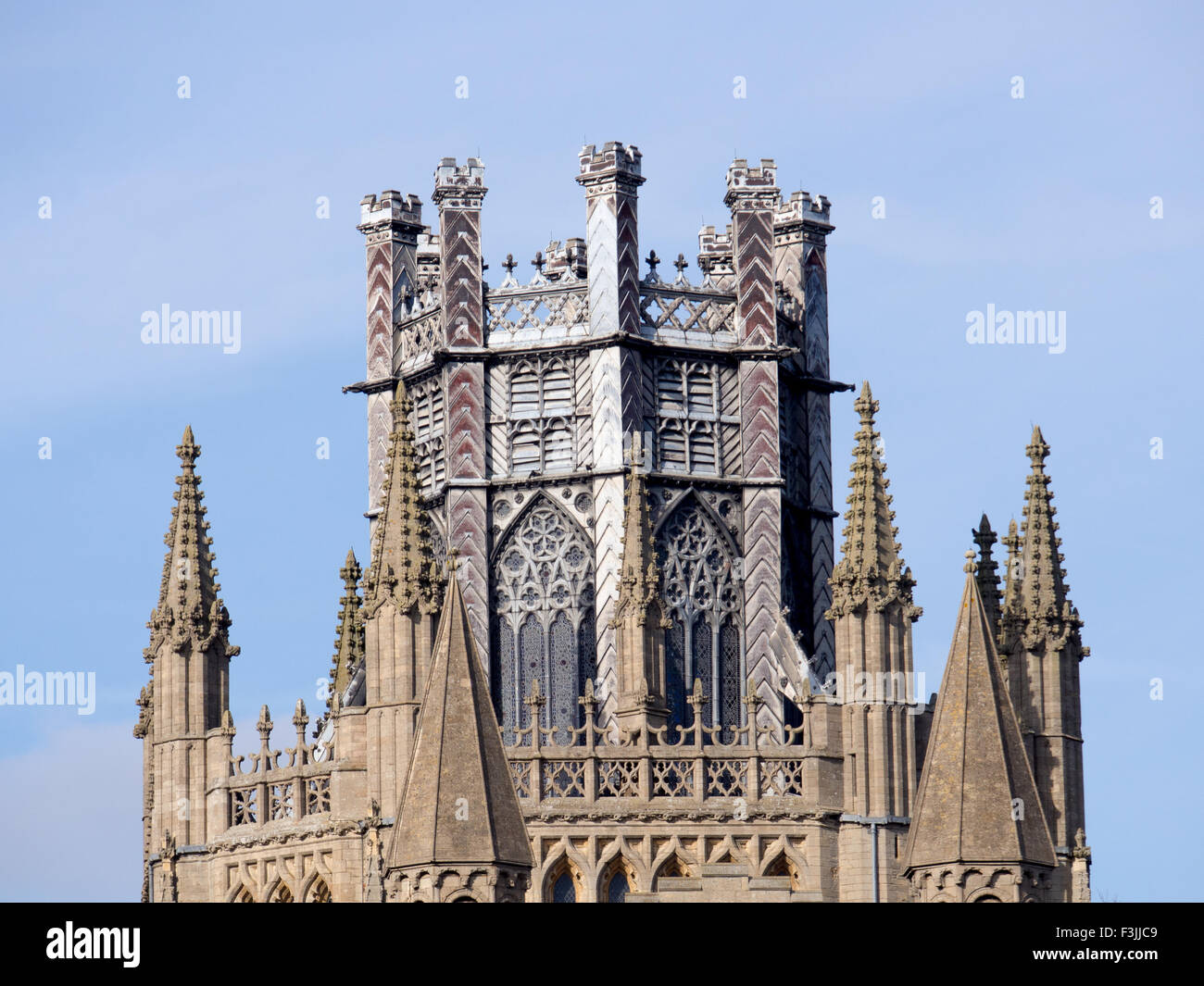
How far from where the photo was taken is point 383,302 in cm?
9919

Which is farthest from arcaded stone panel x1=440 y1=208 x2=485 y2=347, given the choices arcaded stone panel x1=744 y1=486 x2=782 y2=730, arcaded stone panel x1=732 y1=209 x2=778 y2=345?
arcaded stone panel x1=744 y1=486 x2=782 y2=730

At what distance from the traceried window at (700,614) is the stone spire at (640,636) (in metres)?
4.87

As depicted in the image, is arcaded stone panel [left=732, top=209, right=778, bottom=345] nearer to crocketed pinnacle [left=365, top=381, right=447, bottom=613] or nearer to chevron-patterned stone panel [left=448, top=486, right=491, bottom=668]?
chevron-patterned stone panel [left=448, top=486, right=491, bottom=668]

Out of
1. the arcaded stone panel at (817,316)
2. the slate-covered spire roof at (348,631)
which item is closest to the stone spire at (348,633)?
the slate-covered spire roof at (348,631)

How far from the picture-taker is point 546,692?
9381 cm

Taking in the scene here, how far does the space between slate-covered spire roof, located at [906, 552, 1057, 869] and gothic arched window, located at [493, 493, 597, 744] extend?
1500 cm

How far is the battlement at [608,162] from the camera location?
95312 mm

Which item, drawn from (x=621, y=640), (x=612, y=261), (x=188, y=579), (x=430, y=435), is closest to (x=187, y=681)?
(x=188, y=579)

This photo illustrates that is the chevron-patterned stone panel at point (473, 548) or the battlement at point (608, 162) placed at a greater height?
the battlement at point (608, 162)

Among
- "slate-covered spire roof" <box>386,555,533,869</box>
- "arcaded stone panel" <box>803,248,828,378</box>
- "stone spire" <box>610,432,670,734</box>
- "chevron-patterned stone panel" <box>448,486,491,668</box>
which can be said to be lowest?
"slate-covered spire roof" <box>386,555,533,869</box>

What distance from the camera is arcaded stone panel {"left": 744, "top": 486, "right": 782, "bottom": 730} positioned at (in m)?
94.1

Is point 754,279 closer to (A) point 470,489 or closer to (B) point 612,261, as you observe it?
(B) point 612,261

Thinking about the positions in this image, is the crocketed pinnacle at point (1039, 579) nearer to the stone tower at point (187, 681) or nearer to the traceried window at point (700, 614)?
the traceried window at point (700, 614)

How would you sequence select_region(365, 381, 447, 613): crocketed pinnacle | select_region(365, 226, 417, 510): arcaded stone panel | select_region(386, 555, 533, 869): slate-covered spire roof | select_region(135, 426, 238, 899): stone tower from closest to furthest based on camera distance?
1. select_region(386, 555, 533, 869): slate-covered spire roof
2. select_region(365, 381, 447, 613): crocketed pinnacle
3. select_region(135, 426, 238, 899): stone tower
4. select_region(365, 226, 417, 510): arcaded stone panel
